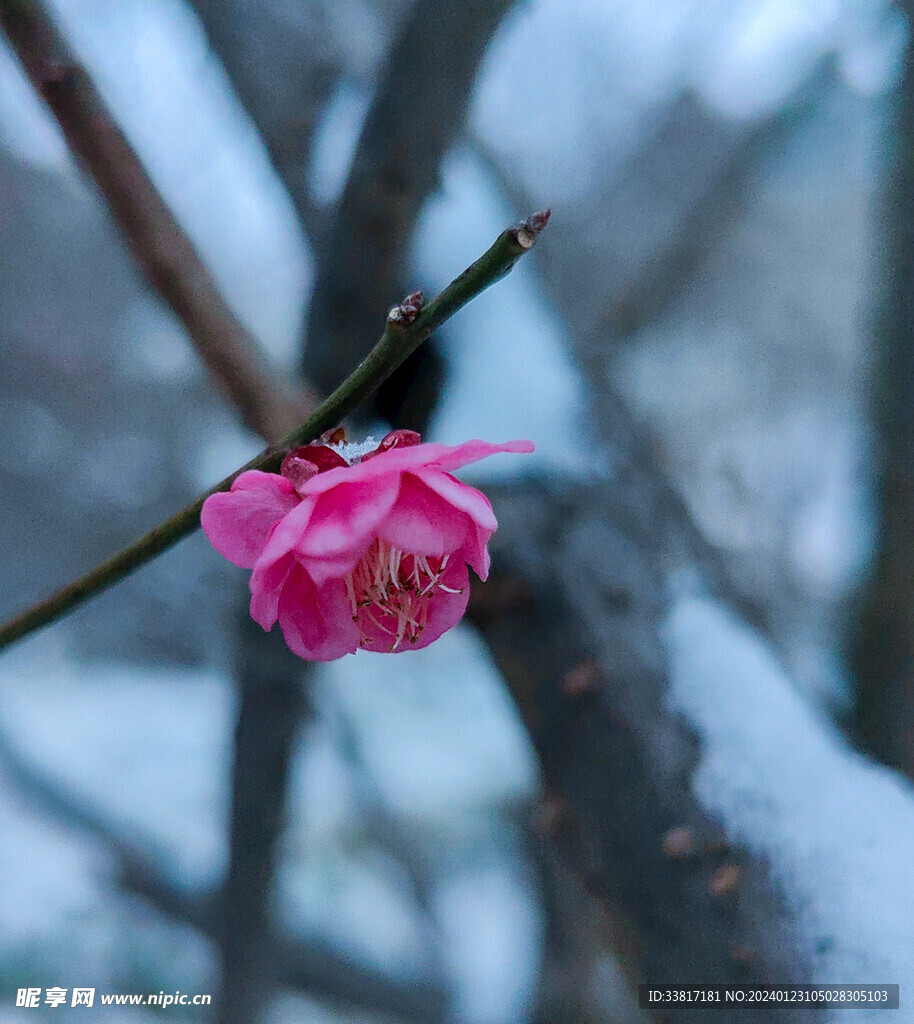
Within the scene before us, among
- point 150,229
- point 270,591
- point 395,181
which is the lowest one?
point 270,591

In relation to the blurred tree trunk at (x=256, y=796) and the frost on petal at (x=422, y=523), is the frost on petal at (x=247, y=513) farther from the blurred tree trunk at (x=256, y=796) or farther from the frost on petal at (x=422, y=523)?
the blurred tree trunk at (x=256, y=796)

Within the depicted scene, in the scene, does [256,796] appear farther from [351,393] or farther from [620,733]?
[351,393]

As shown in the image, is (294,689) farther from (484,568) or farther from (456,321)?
(484,568)

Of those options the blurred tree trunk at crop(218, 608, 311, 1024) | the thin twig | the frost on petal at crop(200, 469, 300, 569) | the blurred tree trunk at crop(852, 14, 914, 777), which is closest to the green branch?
the frost on petal at crop(200, 469, 300, 569)

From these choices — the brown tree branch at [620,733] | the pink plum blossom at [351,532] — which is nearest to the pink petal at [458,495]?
the pink plum blossom at [351,532]

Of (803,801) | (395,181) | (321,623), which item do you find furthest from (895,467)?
(321,623)

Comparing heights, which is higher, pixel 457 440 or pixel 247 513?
pixel 457 440

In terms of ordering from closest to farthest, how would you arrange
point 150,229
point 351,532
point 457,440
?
point 351,532 < point 150,229 < point 457,440

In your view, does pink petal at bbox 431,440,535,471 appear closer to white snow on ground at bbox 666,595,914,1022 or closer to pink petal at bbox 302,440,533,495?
pink petal at bbox 302,440,533,495
